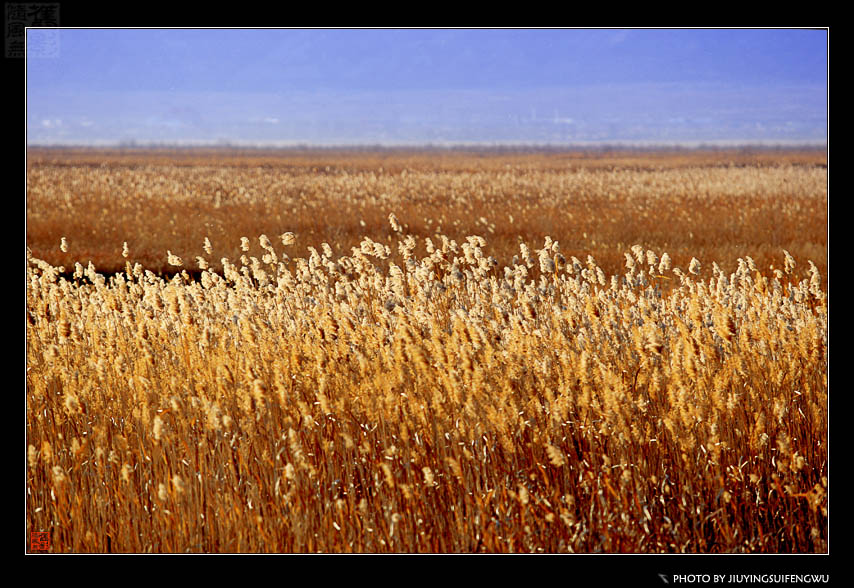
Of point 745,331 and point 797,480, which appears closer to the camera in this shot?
point 797,480

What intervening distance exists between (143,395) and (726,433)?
2.45 metres

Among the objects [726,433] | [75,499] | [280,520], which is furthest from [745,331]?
[75,499]

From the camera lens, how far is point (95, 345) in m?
4.38

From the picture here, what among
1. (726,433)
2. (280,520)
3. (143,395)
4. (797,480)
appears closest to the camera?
(280,520)

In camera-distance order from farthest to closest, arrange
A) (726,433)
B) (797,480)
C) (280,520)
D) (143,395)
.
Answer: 1. (143,395)
2. (726,433)
3. (797,480)
4. (280,520)

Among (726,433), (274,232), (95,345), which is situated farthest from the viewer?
(274,232)

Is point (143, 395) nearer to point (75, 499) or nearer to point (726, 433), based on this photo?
point (75, 499)
